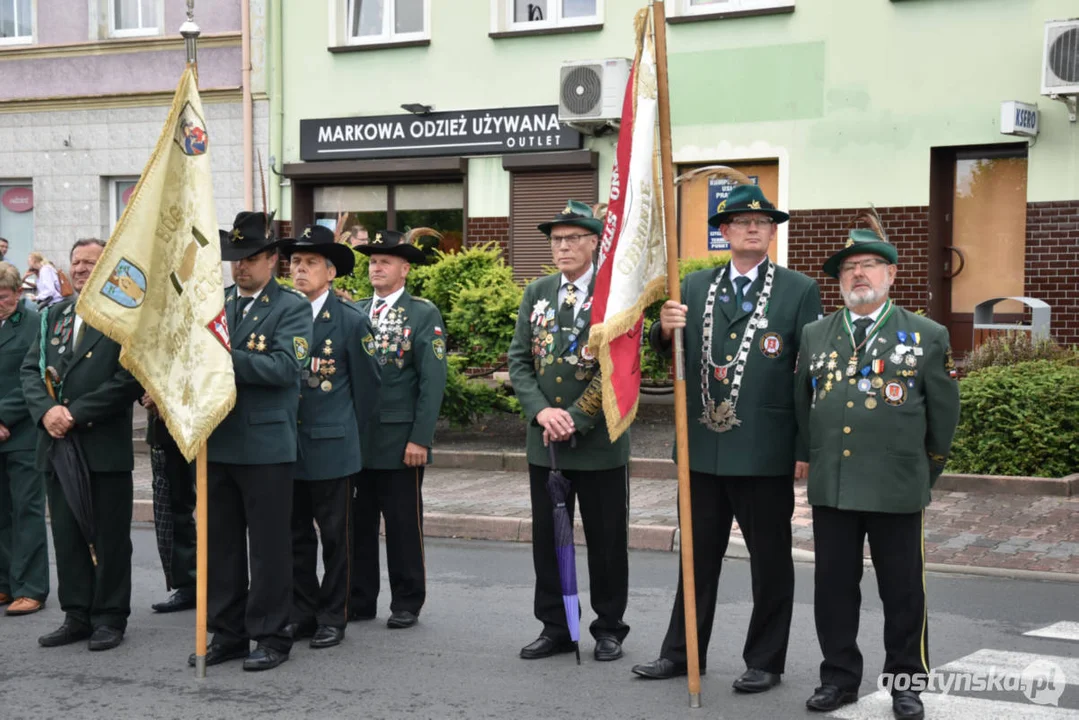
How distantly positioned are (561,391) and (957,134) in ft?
35.0

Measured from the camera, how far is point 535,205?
61.9 ft

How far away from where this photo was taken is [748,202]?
6.17 metres

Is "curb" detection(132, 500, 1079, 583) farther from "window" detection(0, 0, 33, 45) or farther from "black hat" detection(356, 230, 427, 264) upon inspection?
"window" detection(0, 0, 33, 45)

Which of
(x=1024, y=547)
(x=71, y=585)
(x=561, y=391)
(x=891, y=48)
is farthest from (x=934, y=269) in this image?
(x=71, y=585)

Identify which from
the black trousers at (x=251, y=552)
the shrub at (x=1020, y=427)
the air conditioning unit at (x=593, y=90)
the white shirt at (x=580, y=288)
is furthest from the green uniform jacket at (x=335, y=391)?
the air conditioning unit at (x=593, y=90)

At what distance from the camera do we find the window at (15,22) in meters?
22.3

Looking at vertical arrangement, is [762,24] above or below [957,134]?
above

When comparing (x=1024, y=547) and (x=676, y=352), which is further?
(x=1024, y=547)

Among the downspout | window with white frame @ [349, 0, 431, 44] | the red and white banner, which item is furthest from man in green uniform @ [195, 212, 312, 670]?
the downspout

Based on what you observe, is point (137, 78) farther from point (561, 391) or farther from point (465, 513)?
point (561, 391)

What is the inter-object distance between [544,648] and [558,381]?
1276 mm

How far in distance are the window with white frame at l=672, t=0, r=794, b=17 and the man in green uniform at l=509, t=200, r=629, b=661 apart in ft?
36.0

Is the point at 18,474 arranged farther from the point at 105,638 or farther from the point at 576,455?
the point at 576,455

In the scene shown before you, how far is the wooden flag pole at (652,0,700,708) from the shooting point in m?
5.96
